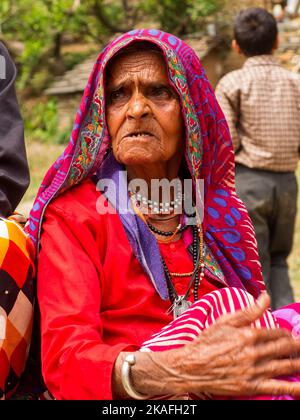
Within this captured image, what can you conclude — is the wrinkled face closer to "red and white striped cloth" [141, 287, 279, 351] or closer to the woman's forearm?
"red and white striped cloth" [141, 287, 279, 351]

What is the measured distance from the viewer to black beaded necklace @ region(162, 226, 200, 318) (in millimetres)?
2264

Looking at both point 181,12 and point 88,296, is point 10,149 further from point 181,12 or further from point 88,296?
point 181,12

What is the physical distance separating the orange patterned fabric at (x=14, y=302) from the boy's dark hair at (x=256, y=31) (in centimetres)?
316

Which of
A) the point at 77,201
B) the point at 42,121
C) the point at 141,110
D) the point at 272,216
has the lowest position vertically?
the point at 42,121

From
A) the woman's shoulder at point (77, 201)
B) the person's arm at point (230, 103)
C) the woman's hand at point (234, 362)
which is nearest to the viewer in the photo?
the woman's hand at point (234, 362)

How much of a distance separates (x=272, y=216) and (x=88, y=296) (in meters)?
3.13

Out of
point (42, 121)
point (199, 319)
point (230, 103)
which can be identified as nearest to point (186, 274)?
point (199, 319)

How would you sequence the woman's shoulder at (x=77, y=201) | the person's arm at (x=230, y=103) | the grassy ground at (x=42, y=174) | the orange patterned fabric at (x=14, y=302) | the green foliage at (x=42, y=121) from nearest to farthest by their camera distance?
the orange patterned fabric at (x=14, y=302)
the woman's shoulder at (x=77, y=201)
the person's arm at (x=230, y=103)
the grassy ground at (x=42, y=174)
the green foliage at (x=42, y=121)

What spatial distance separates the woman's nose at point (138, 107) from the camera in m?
2.29

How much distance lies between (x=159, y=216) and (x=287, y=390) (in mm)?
835

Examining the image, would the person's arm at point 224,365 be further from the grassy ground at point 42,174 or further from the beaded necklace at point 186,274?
the grassy ground at point 42,174

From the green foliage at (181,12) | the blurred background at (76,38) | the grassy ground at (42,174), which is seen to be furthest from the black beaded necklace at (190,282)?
the green foliage at (181,12)

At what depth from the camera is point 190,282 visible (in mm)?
2352

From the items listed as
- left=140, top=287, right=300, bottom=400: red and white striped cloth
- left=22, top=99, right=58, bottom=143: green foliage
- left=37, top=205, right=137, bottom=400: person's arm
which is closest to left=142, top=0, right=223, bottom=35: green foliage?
left=22, top=99, right=58, bottom=143: green foliage
